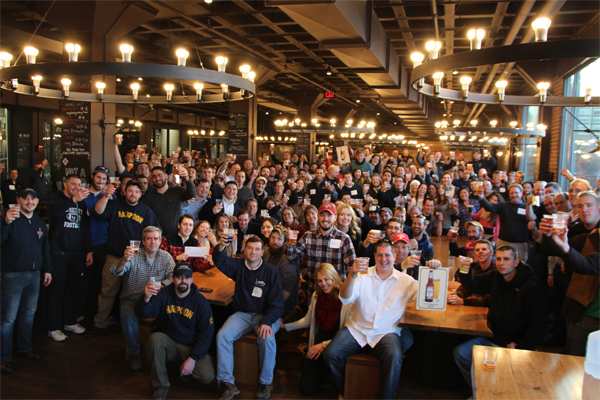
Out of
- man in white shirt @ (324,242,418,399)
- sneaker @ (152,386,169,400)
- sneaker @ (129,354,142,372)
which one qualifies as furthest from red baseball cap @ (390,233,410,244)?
sneaker @ (129,354,142,372)

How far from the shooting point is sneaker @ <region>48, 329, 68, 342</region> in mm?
5086

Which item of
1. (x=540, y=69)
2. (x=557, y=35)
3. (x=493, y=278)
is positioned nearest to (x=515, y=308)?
(x=493, y=278)

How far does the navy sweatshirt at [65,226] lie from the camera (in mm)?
5145

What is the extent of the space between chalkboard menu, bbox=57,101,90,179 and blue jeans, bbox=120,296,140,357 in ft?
16.1

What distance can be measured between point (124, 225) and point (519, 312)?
12.8 feet

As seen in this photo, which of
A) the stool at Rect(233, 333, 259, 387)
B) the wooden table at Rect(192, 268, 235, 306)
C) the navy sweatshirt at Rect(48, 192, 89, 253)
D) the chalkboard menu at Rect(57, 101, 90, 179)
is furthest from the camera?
the chalkboard menu at Rect(57, 101, 90, 179)

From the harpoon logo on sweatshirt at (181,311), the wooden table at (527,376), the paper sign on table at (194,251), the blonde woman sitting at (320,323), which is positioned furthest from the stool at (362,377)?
the paper sign on table at (194,251)

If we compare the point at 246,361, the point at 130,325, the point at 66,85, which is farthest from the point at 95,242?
the point at 246,361

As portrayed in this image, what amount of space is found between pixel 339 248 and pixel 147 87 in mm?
13369

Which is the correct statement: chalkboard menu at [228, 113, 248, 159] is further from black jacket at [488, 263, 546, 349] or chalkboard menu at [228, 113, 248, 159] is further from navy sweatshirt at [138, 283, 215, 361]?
black jacket at [488, 263, 546, 349]

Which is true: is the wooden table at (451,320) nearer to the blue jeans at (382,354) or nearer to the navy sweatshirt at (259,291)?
the blue jeans at (382,354)

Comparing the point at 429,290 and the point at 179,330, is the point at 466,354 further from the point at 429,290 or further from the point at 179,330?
the point at 179,330

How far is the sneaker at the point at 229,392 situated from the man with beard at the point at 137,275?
974 millimetres

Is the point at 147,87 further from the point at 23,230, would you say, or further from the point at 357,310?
the point at 357,310
